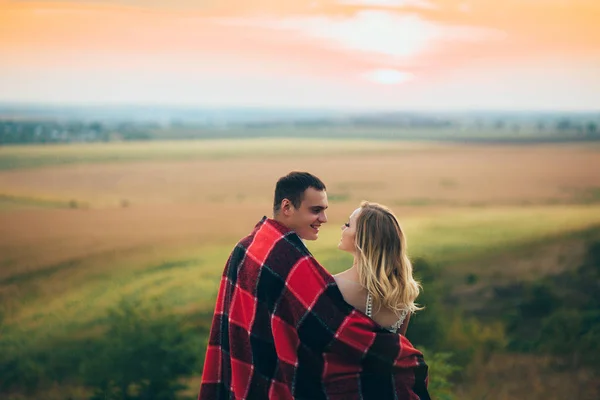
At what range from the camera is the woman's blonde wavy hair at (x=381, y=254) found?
262cm

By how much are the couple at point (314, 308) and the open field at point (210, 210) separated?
434cm

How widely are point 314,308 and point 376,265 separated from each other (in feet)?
0.84

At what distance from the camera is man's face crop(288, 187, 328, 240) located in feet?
8.98

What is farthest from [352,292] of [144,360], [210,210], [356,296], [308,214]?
[210,210]

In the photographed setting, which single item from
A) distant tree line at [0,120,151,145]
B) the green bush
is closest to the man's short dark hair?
the green bush

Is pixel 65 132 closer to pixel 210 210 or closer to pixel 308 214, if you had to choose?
pixel 210 210

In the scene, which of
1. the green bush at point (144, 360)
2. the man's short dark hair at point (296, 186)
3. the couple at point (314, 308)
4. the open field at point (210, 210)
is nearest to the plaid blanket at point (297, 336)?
the couple at point (314, 308)

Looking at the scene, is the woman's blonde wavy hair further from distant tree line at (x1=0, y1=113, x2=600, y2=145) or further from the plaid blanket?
distant tree line at (x1=0, y1=113, x2=600, y2=145)

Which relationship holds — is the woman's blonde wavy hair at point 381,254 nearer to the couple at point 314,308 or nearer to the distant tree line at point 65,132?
the couple at point 314,308

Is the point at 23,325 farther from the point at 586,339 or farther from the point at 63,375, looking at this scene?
the point at 586,339

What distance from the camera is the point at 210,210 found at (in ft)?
29.6

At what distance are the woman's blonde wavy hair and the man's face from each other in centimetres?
17

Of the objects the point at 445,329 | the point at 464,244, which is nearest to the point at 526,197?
the point at 464,244

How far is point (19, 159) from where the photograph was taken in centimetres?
840
